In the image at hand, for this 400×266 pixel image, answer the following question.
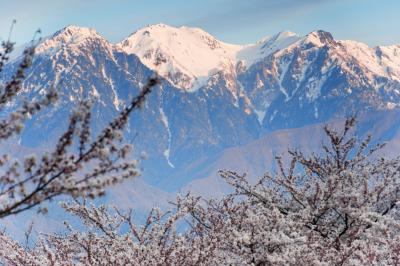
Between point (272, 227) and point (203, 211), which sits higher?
point (203, 211)

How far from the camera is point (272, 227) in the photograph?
44.2ft

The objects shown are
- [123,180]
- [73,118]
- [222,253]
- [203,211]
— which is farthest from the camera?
[203,211]

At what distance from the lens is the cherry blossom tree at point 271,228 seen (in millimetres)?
12438

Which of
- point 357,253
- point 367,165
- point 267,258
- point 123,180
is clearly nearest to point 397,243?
point 357,253

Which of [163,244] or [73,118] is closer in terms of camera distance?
[73,118]

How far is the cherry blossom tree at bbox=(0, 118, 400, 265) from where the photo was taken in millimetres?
12438

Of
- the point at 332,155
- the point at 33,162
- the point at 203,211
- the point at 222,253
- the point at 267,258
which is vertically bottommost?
the point at 33,162

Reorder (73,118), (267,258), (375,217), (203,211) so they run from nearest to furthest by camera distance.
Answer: (73,118) < (267,258) < (375,217) < (203,211)

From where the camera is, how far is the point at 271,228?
13.5 meters

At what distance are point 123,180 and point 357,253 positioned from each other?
889 cm

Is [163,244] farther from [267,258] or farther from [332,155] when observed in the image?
[332,155]

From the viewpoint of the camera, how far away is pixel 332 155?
19312 mm

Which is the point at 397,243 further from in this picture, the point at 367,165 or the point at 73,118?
the point at 73,118

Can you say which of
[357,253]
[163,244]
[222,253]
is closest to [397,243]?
[357,253]
